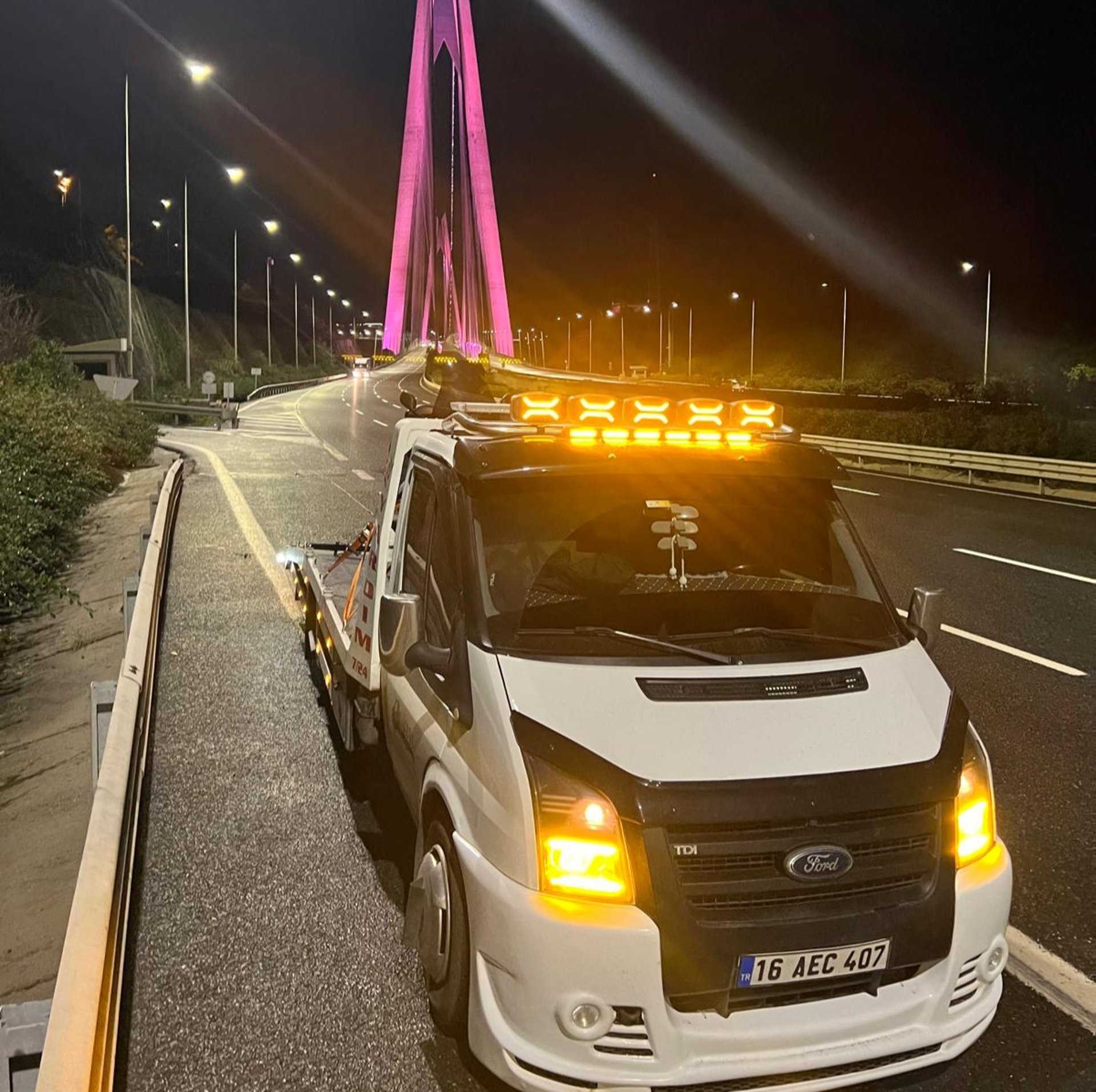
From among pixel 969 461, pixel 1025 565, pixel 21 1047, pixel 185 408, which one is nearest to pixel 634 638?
pixel 21 1047

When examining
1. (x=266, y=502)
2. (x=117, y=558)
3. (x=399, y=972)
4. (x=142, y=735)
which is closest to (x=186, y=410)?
(x=266, y=502)

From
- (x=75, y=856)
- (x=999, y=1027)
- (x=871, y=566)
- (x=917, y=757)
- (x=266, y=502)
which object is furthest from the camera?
(x=266, y=502)

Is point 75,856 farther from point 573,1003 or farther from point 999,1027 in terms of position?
point 999,1027

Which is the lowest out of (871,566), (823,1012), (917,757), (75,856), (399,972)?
(75,856)

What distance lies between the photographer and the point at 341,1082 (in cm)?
341

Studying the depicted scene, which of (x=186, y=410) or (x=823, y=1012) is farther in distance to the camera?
(x=186, y=410)

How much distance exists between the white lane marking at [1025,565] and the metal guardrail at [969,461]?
4.59 metres

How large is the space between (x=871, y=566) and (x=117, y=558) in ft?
39.5

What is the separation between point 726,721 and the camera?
326 cm

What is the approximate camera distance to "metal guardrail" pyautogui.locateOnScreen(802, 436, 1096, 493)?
2077 centimetres

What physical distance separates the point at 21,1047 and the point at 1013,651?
780 centimetres

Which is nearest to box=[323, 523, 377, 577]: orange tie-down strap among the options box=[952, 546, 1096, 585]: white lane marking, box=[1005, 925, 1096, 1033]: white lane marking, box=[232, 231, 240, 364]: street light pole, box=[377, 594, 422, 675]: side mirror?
box=[377, 594, 422, 675]: side mirror

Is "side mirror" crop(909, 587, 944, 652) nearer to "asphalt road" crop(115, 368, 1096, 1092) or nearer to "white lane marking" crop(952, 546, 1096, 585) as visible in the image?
"asphalt road" crop(115, 368, 1096, 1092)

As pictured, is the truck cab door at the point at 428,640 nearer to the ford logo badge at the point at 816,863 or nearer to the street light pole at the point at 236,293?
the ford logo badge at the point at 816,863
